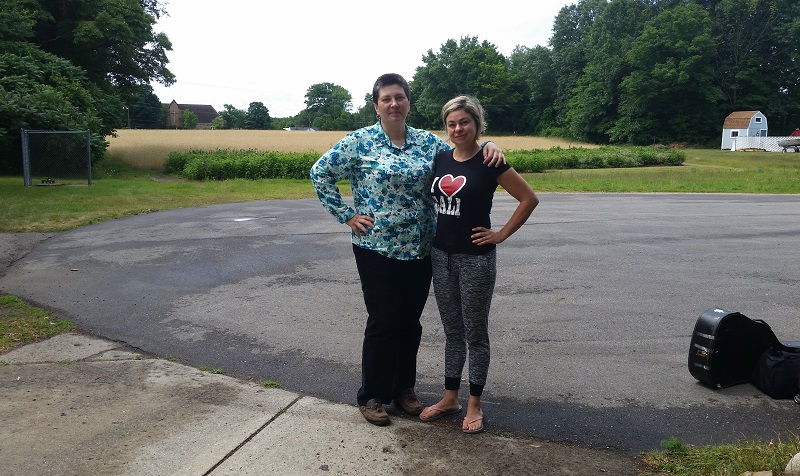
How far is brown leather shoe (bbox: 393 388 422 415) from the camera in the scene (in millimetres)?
4180

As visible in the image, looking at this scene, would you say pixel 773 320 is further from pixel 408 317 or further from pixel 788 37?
pixel 788 37

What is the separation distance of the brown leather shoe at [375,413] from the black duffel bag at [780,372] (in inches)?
100

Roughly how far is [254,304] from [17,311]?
2.28m

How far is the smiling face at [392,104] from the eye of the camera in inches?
155

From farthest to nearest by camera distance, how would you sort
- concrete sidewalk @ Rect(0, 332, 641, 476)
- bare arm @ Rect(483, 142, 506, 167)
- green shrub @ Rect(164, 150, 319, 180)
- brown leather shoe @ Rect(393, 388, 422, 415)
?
green shrub @ Rect(164, 150, 319, 180), brown leather shoe @ Rect(393, 388, 422, 415), bare arm @ Rect(483, 142, 506, 167), concrete sidewalk @ Rect(0, 332, 641, 476)

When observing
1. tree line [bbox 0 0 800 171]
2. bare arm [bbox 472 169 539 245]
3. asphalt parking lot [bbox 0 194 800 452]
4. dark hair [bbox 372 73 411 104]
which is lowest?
asphalt parking lot [bbox 0 194 800 452]

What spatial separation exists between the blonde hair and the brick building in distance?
533ft

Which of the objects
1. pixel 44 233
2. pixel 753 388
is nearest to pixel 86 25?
pixel 44 233

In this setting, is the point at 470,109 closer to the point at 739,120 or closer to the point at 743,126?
the point at 743,126

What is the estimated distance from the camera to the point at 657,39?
71.2 metres

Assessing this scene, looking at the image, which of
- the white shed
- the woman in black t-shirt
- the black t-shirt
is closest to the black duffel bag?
the woman in black t-shirt

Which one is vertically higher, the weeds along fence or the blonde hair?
the blonde hair

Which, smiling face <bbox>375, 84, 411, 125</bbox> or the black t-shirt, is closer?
the black t-shirt

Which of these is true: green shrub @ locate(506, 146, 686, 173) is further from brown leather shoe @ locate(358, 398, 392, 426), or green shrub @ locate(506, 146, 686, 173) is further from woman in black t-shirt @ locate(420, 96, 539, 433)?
brown leather shoe @ locate(358, 398, 392, 426)
